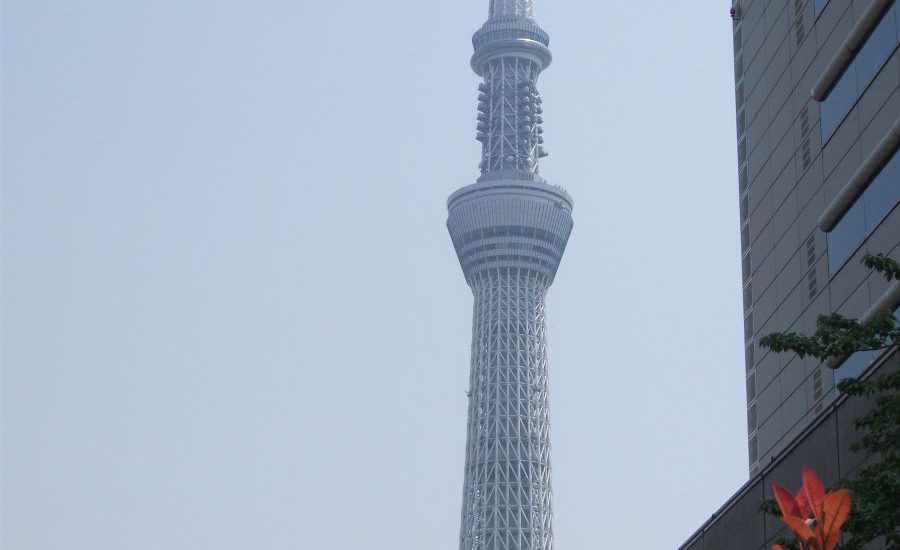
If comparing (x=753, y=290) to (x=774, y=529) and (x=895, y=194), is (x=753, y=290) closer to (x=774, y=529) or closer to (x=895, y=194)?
(x=895, y=194)

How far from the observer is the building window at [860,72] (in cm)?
3891

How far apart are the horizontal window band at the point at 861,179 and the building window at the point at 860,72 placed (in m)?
2.20

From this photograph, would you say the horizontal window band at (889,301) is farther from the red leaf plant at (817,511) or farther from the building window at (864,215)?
the red leaf plant at (817,511)

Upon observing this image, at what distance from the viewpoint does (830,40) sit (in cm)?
4381

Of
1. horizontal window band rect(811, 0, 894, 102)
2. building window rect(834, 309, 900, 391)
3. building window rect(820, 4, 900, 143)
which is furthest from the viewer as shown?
building window rect(834, 309, 900, 391)

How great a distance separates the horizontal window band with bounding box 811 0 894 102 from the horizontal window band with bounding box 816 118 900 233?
131 inches

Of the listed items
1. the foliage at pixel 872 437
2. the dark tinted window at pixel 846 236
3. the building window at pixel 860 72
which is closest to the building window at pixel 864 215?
the dark tinted window at pixel 846 236

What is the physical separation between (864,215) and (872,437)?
22.1 meters

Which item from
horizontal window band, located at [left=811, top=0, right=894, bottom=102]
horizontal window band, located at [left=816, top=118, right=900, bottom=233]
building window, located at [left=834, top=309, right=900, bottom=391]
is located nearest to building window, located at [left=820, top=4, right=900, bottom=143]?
horizontal window band, located at [left=811, top=0, right=894, bottom=102]

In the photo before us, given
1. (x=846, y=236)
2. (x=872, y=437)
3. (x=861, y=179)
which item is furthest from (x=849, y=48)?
(x=872, y=437)

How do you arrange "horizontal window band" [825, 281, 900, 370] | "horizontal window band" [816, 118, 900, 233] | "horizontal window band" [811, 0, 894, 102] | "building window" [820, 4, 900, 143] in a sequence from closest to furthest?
"horizontal window band" [825, 281, 900, 370]
"horizontal window band" [816, 118, 900, 233]
"building window" [820, 4, 900, 143]
"horizontal window band" [811, 0, 894, 102]

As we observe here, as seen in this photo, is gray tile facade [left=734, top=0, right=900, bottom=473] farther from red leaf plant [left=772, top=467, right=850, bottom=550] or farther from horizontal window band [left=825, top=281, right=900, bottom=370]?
red leaf plant [left=772, top=467, right=850, bottom=550]

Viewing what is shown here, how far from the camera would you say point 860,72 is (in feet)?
135

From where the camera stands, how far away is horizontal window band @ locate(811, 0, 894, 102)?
39.5 metres
